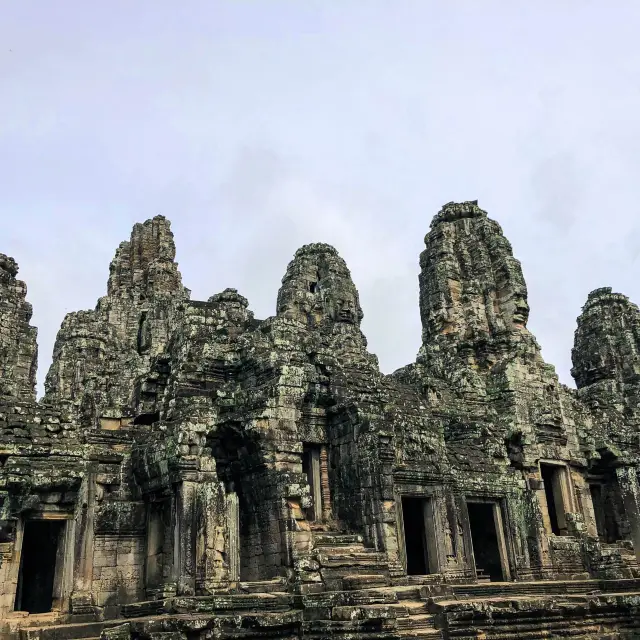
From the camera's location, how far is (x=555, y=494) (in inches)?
881

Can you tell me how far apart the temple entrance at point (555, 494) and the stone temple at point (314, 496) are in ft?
0.22

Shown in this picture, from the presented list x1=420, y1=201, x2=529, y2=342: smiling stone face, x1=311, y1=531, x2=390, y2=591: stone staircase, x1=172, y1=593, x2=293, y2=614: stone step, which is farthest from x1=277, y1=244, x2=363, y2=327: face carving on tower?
x1=172, y1=593, x2=293, y2=614: stone step

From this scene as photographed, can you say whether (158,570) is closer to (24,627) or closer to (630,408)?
(24,627)

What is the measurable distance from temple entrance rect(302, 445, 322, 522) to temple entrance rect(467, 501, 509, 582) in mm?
4933

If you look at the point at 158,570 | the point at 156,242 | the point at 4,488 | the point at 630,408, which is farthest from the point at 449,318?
the point at 156,242

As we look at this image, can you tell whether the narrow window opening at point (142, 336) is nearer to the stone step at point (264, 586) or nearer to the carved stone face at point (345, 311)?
the carved stone face at point (345, 311)

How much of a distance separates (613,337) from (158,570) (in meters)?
26.0

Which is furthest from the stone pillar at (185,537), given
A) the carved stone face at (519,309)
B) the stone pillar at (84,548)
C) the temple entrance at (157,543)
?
the carved stone face at (519,309)

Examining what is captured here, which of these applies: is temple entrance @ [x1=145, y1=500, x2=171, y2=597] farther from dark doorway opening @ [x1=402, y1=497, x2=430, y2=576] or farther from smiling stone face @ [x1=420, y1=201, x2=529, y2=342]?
smiling stone face @ [x1=420, y1=201, x2=529, y2=342]

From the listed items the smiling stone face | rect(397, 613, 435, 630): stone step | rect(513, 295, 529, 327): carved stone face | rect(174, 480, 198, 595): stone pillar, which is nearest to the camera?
rect(397, 613, 435, 630): stone step

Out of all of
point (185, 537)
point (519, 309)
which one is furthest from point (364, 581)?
point (519, 309)

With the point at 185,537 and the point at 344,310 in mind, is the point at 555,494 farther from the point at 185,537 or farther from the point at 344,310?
the point at 185,537

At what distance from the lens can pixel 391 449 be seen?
1609 centimetres

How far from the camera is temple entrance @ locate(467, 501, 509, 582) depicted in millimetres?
19344
